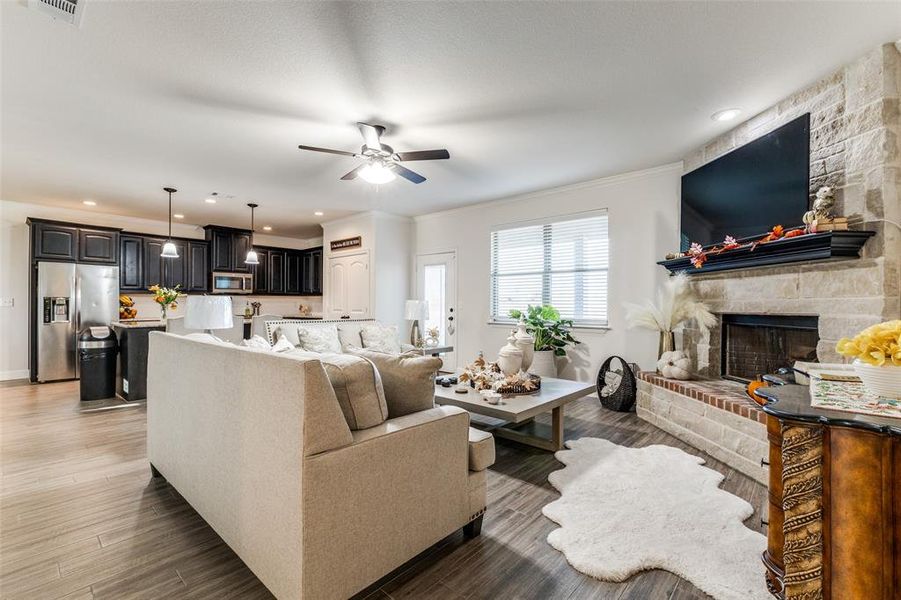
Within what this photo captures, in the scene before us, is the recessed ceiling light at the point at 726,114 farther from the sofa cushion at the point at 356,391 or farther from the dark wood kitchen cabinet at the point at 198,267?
the dark wood kitchen cabinet at the point at 198,267

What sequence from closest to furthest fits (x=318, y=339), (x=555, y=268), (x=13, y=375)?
(x=318, y=339) → (x=555, y=268) → (x=13, y=375)

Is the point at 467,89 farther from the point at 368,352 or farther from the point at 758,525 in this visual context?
the point at 758,525

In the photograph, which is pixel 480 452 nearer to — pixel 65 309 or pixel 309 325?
pixel 309 325

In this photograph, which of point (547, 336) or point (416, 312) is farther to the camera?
point (416, 312)

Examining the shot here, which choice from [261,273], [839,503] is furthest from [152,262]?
[839,503]

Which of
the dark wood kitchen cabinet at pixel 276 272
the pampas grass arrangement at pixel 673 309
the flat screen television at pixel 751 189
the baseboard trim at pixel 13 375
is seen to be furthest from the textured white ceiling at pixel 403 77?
the dark wood kitchen cabinet at pixel 276 272

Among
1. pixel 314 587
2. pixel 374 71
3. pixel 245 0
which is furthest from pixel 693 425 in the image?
pixel 245 0

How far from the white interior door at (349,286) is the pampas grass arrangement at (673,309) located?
426 centimetres

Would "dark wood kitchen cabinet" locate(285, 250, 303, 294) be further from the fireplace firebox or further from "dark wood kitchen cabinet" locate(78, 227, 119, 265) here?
the fireplace firebox

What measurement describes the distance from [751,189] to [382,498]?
11.8 ft

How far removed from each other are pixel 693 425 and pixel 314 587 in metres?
3.11

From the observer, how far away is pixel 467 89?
8.99 ft

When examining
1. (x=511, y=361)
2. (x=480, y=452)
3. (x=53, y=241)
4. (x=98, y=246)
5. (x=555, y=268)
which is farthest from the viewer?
(x=98, y=246)

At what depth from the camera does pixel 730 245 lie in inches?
128
